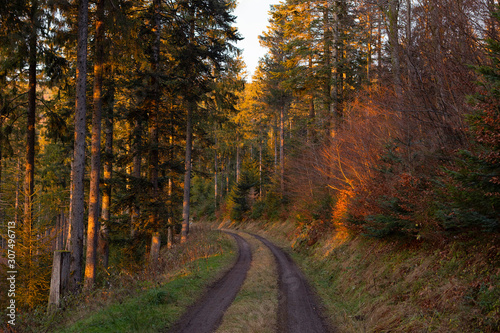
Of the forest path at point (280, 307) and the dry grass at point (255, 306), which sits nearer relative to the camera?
the dry grass at point (255, 306)

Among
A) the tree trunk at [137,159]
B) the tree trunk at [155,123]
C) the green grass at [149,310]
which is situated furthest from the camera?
the tree trunk at [137,159]

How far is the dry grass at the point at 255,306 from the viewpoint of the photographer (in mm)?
7086

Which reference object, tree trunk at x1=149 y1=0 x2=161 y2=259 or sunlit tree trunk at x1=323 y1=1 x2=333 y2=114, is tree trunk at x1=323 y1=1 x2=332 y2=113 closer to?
sunlit tree trunk at x1=323 y1=1 x2=333 y2=114

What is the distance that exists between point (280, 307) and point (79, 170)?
8.67 m

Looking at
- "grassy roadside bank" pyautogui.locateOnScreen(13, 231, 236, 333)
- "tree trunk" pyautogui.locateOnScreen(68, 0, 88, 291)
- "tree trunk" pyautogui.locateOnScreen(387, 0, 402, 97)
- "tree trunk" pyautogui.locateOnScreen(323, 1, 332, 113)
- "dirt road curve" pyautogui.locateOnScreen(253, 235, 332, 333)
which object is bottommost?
"dirt road curve" pyautogui.locateOnScreen(253, 235, 332, 333)

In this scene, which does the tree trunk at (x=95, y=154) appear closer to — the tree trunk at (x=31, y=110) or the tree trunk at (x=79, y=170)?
the tree trunk at (x=79, y=170)

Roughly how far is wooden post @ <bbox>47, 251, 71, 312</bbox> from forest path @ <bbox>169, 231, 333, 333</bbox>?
155 inches

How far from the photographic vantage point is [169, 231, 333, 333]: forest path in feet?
23.7

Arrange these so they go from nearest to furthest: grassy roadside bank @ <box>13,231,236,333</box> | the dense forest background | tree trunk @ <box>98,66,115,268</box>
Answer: grassy roadside bank @ <box>13,231,236,333</box>
the dense forest background
tree trunk @ <box>98,66,115,268</box>

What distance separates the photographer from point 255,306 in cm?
846

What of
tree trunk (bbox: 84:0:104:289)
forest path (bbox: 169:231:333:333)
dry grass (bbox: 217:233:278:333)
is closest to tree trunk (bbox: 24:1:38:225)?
tree trunk (bbox: 84:0:104:289)

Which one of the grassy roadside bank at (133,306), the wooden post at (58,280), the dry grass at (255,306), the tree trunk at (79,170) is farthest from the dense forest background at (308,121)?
the dry grass at (255,306)

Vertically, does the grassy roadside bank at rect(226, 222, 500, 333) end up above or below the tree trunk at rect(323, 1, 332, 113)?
below

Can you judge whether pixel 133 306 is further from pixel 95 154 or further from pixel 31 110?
pixel 31 110
